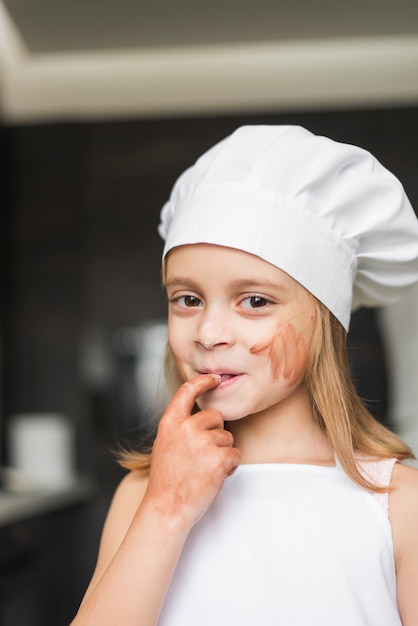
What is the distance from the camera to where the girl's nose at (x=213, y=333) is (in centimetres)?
84

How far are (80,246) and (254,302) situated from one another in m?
2.26

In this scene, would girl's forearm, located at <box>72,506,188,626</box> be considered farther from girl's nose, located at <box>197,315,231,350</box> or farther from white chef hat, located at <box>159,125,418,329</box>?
white chef hat, located at <box>159,125,418,329</box>

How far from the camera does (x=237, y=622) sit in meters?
0.84

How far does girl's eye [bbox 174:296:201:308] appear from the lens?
90 centimetres

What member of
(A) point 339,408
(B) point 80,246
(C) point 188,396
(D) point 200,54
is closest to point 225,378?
(C) point 188,396

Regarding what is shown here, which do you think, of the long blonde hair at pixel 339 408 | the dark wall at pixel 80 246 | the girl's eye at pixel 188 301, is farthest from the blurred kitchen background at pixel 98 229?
the girl's eye at pixel 188 301

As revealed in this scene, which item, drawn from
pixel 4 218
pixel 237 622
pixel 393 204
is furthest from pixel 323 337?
pixel 4 218

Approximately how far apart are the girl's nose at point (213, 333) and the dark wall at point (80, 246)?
214 centimetres

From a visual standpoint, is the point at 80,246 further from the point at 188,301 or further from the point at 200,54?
the point at 188,301

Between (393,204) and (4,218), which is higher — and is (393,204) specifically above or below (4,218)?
below

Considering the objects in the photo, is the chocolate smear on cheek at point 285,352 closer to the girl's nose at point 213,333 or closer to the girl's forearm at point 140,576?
the girl's nose at point 213,333

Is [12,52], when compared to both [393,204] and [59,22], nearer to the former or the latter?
[59,22]

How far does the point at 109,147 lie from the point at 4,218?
498 mm

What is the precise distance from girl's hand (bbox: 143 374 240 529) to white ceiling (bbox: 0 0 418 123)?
1.84 feet
